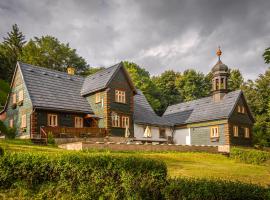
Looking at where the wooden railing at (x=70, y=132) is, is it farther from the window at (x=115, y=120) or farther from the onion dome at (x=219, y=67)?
the onion dome at (x=219, y=67)

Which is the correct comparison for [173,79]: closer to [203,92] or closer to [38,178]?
[203,92]

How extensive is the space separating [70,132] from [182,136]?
62.9 feet

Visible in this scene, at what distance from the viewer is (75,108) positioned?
3588 centimetres

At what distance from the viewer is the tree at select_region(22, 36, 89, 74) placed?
62.6 m

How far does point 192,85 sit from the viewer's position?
73.2 metres

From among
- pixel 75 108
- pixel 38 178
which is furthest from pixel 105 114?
pixel 38 178

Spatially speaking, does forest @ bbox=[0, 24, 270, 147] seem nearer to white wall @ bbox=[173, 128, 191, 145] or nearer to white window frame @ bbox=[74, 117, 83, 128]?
white wall @ bbox=[173, 128, 191, 145]

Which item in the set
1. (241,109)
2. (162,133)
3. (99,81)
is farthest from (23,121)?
(241,109)

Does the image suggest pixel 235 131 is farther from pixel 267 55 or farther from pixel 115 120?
pixel 267 55

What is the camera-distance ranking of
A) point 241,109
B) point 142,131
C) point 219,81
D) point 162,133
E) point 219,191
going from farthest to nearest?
point 219,81 < point 162,133 < point 241,109 < point 142,131 < point 219,191

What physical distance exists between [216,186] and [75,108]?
27.0 meters

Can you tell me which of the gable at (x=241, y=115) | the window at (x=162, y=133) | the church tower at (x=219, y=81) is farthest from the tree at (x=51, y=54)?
the gable at (x=241, y=115)

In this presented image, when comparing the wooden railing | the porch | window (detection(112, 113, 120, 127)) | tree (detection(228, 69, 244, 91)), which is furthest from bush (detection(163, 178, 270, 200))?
tree (detection(228, 69, 244, 91))

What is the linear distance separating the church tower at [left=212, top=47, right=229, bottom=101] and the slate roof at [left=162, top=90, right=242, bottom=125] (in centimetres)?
76
